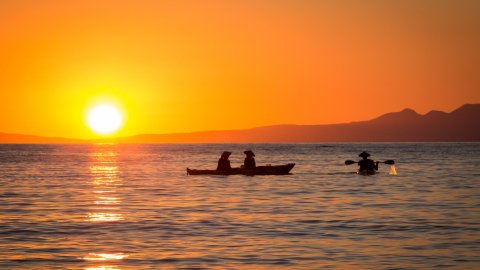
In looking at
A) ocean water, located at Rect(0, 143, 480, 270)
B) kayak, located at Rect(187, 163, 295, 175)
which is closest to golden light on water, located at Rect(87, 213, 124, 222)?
ocean water, located at Rect(0, 143, 480, 270)

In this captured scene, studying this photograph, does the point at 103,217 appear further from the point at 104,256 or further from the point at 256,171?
the point at 256,171

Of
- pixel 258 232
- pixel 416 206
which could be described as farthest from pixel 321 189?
pixel 258 232

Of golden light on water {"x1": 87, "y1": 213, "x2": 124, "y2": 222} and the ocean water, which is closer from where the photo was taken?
the ocean water

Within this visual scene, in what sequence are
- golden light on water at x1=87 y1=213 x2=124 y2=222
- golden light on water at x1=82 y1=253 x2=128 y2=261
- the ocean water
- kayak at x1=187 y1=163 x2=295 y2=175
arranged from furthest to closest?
kayak at x1=187 y1=163 x2=295 y2=175
golden light on water at x1=87 y1=213 x2=124 y2=222
golden light on water at x1=82 y1=253 x2=128 y2=261
the ocean water

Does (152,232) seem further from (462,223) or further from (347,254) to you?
(462,223)

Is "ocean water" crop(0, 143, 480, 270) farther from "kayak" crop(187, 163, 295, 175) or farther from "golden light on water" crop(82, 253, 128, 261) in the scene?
"kayak" crop(187, 163, 295, 175)

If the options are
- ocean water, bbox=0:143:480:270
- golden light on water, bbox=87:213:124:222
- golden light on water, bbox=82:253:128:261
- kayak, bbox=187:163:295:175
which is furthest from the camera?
kayak, bbox=187:163:295:175

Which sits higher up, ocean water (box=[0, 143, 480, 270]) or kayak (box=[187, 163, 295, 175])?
kayak (box=[187, 163, 295, 175])

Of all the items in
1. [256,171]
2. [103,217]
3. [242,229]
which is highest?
[256,171]

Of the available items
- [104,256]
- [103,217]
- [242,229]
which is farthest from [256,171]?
[104,256]

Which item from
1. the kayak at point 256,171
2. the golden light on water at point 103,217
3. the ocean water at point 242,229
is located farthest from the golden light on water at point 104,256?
the kayak at point 256,171

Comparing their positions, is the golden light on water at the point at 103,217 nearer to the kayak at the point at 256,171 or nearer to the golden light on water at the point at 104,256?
the golden light on water at the point at 104,256

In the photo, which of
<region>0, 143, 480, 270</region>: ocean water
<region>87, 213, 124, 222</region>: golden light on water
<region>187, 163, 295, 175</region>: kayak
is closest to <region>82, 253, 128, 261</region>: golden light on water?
<region>0, 143, 480, 270</region>: ocean water

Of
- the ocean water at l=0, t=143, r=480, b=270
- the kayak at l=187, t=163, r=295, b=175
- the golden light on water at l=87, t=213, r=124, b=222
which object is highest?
the kayak at l=187, t=163, r=295, b=175
